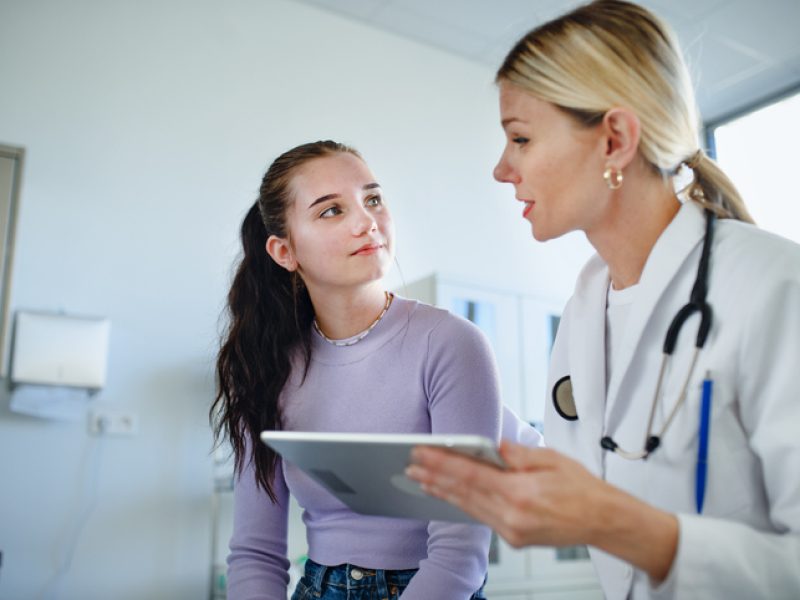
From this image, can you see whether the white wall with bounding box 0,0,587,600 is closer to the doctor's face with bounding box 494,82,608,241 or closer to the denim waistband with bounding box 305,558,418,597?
the denim waistband with bounding box 305,558,418,597

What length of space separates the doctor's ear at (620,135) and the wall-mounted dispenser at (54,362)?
6.78 ft

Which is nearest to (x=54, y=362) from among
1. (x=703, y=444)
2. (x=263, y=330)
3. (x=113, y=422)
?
(x=113, y=422)

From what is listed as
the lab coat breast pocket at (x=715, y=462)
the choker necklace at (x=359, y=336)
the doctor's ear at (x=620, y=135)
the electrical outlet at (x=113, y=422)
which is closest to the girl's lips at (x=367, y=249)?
the choker necklace at (x=359, y=336)

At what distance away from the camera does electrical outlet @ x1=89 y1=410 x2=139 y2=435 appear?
8.77 feet

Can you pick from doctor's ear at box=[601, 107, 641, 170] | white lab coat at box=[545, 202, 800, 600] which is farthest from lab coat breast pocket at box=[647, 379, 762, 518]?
doctor's ear at box=[601, 107, 641, 170]

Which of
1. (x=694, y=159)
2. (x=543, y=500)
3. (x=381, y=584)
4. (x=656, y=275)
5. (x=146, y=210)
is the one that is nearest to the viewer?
(x=543, y=500)

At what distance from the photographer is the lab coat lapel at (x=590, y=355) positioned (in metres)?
1.03

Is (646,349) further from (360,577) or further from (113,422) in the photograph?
(113,422)

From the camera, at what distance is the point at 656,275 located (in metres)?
0.97

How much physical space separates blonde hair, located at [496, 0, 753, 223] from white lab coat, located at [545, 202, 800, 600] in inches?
3.3

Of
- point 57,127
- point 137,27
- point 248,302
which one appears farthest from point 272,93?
point 248,302

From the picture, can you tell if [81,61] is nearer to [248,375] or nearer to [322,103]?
[322,103]

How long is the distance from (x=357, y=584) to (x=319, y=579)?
0.08 m

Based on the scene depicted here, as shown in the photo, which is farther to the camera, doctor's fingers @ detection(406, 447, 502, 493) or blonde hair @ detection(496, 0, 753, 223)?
blonde hair @ detection(496, 0, 753, 223)
